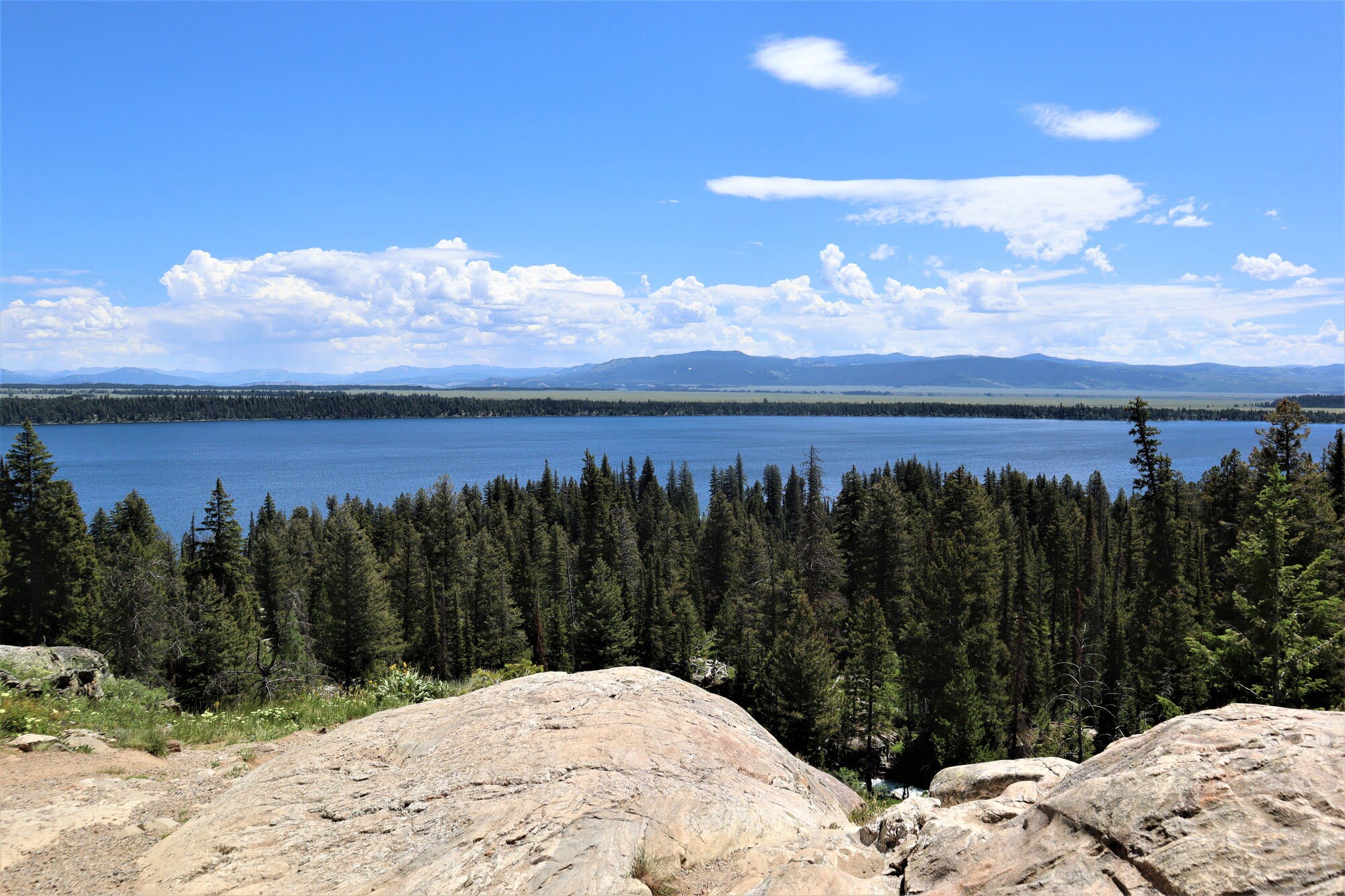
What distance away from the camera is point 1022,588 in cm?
5547

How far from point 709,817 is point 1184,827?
4041mm

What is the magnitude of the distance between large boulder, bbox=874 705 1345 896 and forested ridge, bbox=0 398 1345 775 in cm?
1590

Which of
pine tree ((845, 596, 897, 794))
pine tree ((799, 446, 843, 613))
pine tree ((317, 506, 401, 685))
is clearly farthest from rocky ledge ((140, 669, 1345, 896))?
pine tree ((317, 506, 401, 685))

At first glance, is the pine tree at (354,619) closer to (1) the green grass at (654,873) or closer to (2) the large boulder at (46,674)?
(2) the large boulder at (46,674)

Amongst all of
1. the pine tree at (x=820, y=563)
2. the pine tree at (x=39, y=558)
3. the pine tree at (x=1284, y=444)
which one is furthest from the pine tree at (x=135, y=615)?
the pine tree at (x=1284, y=444)

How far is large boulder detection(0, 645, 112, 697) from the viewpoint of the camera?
13.6 meters

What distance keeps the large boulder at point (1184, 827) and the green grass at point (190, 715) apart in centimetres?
1071

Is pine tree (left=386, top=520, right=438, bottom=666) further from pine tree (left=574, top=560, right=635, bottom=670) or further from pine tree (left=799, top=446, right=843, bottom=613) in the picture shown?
pine tree (left=799, top=446, right=843, bottom=613)

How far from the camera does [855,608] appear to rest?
2146 inches

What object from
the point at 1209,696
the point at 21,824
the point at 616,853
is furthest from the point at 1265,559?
the point at 21,824

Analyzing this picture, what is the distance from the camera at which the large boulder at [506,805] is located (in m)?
6.55

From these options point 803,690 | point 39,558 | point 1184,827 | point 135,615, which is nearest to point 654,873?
point 1184,827

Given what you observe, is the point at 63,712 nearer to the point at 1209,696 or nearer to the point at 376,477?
the point at 1209,696

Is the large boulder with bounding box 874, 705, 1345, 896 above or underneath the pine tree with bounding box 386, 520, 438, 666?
above
